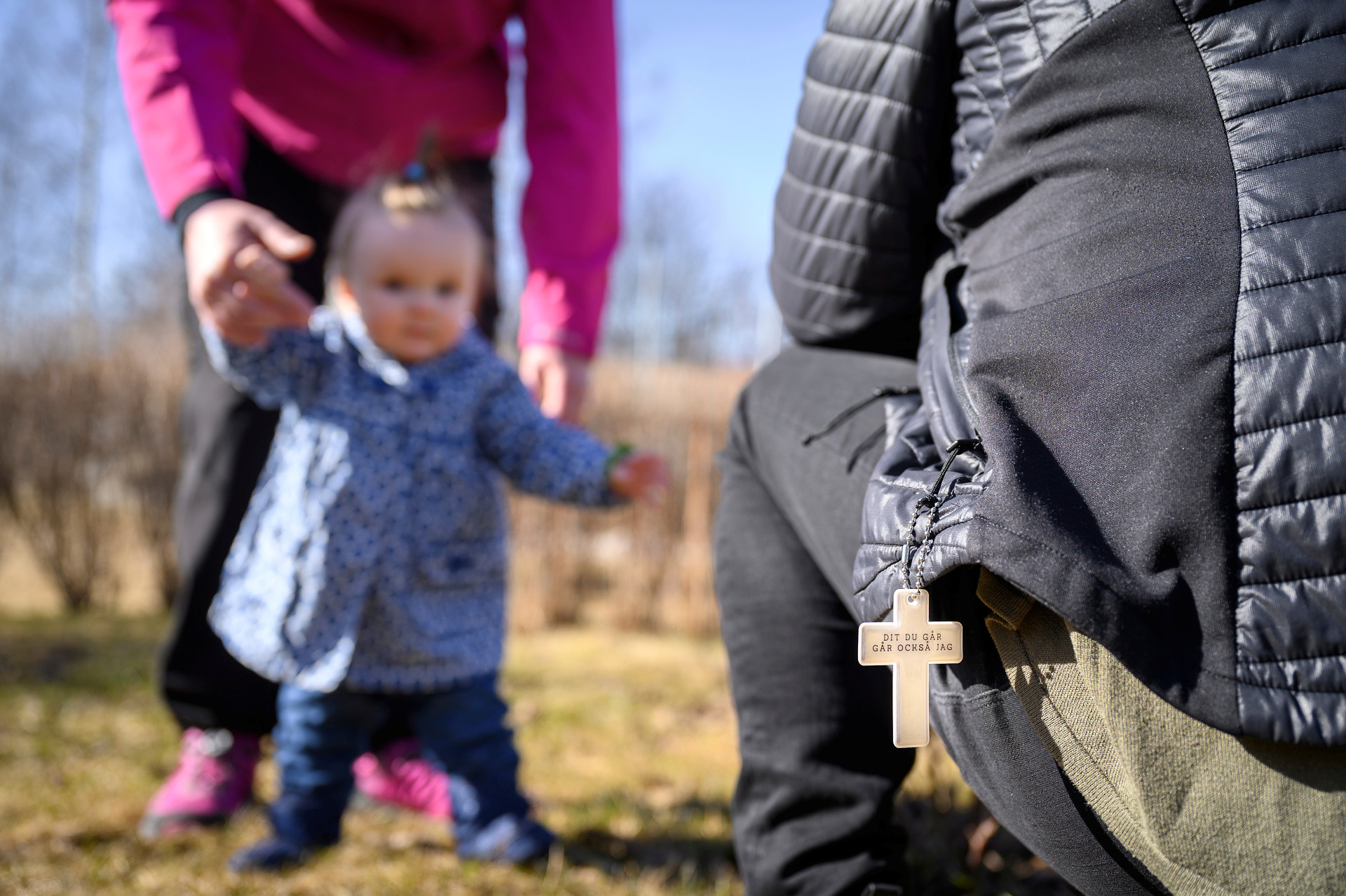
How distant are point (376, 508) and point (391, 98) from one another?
3.09 ft

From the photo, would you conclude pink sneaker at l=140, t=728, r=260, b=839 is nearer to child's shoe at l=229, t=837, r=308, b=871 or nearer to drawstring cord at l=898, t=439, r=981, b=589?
child's shoe at l=229, t=837, r=308, b=871

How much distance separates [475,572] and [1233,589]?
1.56 meters

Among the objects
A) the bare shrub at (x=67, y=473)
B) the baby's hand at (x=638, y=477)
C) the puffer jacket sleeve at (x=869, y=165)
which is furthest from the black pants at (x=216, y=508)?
the bare shrub at (x=67, y=473)

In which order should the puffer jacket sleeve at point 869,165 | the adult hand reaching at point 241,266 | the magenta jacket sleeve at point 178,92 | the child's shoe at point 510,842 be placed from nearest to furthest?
1. the puffer jacket sleeve at point 869,165
2. the adult hand reaching at point 241,266
3. the magenta jacket sleeve at point 178,92
4. the child's shoe at point 510,842

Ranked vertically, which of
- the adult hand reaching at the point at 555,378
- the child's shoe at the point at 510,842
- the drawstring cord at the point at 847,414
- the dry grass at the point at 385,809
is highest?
the adult hand reaching at the point at 555,378

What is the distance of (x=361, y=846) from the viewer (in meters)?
2.03

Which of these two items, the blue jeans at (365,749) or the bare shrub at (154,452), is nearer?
the blue jeans at (365,749)

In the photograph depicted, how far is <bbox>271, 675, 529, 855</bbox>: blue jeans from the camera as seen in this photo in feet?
6.09

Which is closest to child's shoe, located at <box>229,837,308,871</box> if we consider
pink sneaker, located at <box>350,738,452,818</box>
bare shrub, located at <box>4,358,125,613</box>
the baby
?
the baby

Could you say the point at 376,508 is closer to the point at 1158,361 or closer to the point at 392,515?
the point at 392,515

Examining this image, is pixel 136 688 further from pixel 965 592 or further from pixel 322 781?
pixel 965 592

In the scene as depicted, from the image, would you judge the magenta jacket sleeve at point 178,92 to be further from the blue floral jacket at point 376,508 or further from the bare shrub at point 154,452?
the bare shrub at point 154,452

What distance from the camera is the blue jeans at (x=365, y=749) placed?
1.86 meters

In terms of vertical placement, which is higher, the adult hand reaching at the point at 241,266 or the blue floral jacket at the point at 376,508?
the adult hand reaching at the point at 241,266
